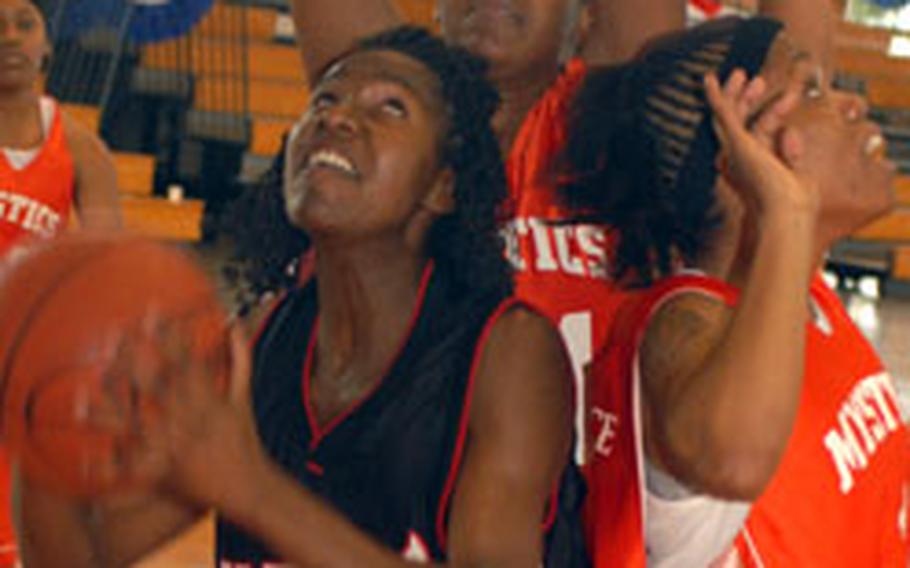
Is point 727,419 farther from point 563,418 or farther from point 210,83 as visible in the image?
point 210,83

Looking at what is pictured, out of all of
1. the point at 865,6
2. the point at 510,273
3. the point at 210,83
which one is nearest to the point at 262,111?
the point at 210,83

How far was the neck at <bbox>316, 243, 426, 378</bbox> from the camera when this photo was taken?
5.32 feet

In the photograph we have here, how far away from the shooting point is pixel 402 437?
1.53 metres

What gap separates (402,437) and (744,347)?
38 cm

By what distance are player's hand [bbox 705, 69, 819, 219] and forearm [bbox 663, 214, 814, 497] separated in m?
0.04

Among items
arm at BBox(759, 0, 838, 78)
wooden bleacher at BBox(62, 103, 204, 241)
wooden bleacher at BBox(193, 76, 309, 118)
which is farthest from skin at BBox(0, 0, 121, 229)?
wooden bleacher at BBox(193, 76, 309, 118)

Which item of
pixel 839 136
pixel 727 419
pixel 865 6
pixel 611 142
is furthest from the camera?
pixel 865 6

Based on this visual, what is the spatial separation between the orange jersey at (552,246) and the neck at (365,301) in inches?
14.6

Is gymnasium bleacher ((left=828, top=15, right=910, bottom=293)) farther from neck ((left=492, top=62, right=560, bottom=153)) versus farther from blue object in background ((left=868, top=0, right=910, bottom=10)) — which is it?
neck ((left=492, top=62, right=560, bottom=153))

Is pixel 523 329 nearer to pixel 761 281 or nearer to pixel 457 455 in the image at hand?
pixel 457 455

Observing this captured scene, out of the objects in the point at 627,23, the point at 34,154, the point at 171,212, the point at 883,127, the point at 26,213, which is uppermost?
the point at 627,23

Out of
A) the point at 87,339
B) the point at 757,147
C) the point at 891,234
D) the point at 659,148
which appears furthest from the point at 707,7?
the point at 891,234

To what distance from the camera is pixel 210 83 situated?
1032 centimetres

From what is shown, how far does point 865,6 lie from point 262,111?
26.0 ft
